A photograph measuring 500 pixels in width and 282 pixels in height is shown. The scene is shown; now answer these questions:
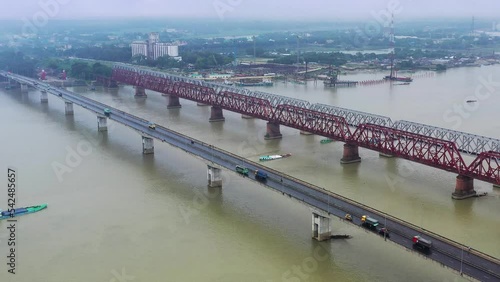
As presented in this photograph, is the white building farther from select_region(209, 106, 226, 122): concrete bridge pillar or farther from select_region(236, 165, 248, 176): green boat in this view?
select_region(236, 165, 248, 176): green boat

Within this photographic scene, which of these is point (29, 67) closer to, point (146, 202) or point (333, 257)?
point (146, 202)

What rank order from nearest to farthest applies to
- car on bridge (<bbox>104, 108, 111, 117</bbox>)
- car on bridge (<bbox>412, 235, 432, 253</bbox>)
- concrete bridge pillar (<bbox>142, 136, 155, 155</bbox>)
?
car on bridge (<bbox>412, 235, 432, 253</bbox>) → concrete bridge pillar (<bbox>142, 136, 155, 155</bbox>) → car on bridge (<bbox>104, 108, 111, 117</bbox>)

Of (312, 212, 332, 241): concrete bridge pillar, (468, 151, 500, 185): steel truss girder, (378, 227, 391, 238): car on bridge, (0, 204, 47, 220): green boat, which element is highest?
(468, 151, 500, 185): steel truss girder

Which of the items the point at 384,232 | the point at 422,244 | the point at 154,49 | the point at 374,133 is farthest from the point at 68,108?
the point at 154,49

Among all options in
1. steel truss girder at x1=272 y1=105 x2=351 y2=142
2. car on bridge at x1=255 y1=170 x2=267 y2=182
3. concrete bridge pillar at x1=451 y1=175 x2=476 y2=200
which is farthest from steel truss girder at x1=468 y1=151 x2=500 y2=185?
car on bridge at x1=255 y1=170 x2=267 y2=182

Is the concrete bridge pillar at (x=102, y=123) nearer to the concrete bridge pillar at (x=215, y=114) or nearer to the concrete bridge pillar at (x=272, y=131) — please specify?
the concrete bridge pillar at (x=215, y=114)

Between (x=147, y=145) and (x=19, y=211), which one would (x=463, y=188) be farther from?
(x=19, y=211)

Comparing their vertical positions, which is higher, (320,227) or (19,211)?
(320,227)

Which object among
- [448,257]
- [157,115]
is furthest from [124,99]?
[448,257]
